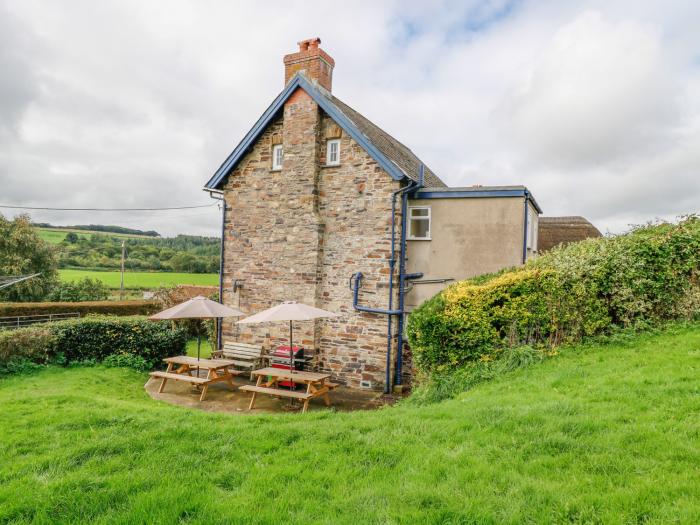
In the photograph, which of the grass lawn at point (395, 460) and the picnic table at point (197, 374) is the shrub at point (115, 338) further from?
the grass lawn at point (395, 460)

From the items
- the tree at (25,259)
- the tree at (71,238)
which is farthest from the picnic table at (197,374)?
the tree at (71,238)

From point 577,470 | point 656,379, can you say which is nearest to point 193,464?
point 577,470

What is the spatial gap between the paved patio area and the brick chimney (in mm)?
10004

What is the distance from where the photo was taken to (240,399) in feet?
37.0

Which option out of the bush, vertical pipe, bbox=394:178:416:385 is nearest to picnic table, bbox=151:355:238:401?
vertical pipe, bbox=394:178:416:385

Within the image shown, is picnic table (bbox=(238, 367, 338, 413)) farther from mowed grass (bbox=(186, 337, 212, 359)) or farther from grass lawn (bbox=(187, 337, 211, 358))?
grass lawn (bbox=(187, 337, 211, 358))

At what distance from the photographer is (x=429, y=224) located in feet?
44.7

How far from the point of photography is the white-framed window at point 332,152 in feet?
45.7

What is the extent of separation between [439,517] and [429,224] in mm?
10542

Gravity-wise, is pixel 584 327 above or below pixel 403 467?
above

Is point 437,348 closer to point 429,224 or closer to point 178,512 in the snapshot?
point 429,224

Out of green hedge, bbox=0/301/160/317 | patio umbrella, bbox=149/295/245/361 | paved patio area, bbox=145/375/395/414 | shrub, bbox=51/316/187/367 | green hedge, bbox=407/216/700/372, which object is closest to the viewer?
green hedge, bbox=407/216/700/372

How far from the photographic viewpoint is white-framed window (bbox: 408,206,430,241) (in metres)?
13.6

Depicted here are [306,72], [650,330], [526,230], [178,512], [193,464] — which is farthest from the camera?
[306,72]
